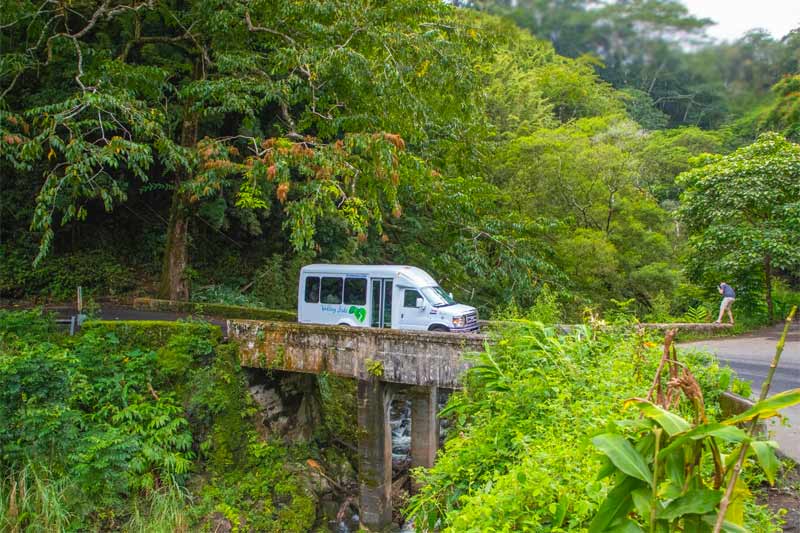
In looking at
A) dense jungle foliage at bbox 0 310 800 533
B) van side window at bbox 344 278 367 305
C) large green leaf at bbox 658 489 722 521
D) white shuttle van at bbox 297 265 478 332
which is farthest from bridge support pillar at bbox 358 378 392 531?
large green leaf at bbox 658 489 722 521

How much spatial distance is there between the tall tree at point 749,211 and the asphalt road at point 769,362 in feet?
5.69

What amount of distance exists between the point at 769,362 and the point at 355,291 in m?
8.21

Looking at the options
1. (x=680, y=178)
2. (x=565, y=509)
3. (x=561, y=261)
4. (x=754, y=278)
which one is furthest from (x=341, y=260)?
(x=565, y=509)

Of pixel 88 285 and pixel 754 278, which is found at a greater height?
pixel 754 278

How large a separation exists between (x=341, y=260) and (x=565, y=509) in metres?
17.1

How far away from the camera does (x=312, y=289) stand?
13.9 meters

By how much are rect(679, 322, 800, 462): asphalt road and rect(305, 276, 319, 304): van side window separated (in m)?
8.12

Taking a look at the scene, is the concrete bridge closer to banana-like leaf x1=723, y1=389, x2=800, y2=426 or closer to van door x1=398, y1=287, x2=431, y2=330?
van door x1=398, y1=287, x2=431, y2=330

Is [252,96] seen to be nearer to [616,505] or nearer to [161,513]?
[161,513]

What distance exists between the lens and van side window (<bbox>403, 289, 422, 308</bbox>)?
12227 millimetres

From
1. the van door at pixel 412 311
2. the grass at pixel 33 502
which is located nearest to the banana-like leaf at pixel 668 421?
the grass at pixel 33 502

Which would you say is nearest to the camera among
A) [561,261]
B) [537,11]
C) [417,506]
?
[537,11]

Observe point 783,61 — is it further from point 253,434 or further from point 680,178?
point 680,178

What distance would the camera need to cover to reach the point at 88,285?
710 inches
